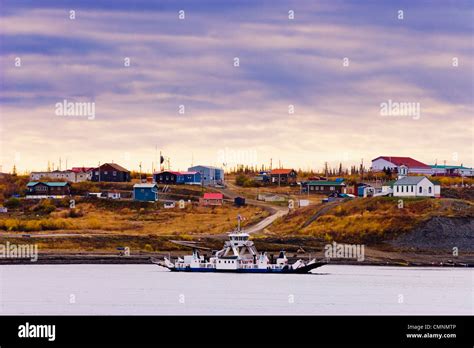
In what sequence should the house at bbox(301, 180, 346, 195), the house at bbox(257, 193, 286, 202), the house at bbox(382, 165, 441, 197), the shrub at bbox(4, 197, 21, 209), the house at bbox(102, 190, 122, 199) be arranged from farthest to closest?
the house at bbox(301, 180, 346, 195), the house at bbox(257, 193, 286, 202), the house at bbox(102, 190, 122, 199), the shrub at bbox(4, 197, 21, 209), the house at bbox(382, 165, 441, 197)

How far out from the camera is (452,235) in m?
146

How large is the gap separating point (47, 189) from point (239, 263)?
249ft

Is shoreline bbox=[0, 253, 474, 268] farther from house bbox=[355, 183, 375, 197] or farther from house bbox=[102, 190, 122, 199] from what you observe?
house bbox=[102, 190, 122, 199]

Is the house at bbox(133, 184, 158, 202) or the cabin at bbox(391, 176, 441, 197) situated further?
the house at bbox(133, 184, 158, 202)

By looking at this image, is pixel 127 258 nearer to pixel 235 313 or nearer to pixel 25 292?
pixel 25 292

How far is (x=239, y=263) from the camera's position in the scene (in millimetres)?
125125

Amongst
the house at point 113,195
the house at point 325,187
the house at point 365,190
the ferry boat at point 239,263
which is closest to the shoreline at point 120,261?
the ferry boat at point 239,263

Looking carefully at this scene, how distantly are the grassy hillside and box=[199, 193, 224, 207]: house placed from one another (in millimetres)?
18909

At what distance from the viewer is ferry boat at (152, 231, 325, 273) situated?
125 meters

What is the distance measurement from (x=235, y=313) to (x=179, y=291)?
17426 mm

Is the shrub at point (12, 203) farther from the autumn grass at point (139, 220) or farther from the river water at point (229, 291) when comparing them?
the river water at point (229, 291)

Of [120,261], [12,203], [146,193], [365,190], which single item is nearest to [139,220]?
[146,193]

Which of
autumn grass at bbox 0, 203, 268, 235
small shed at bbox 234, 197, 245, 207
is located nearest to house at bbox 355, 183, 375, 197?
autumn grass at bbox 0, 203, 268, 235
